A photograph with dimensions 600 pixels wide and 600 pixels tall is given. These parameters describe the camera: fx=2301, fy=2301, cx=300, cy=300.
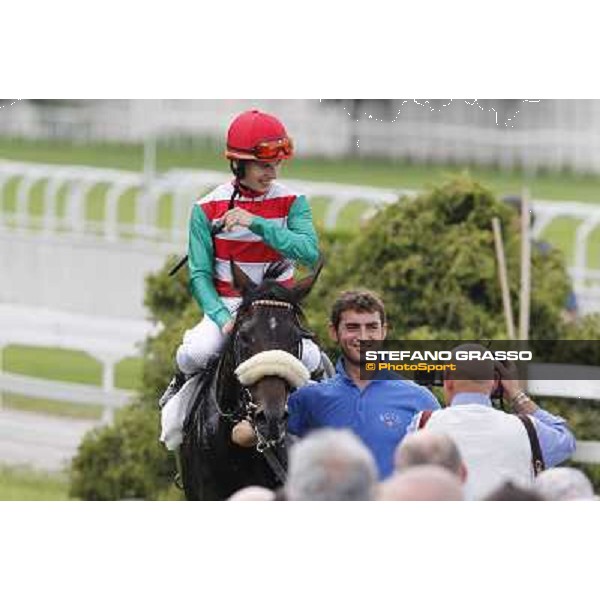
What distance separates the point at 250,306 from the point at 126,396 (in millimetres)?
4932

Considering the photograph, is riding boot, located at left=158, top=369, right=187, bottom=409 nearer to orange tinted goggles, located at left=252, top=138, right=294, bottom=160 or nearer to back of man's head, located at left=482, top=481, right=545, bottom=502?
orange tinted goggles, located at left=252, top=138, right=294, bottom=160

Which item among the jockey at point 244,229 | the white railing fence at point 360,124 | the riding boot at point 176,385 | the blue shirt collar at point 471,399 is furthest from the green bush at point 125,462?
the blue shirt collar at point 471,399

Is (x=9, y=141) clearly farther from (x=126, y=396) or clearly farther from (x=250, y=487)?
(x=250, y=487)

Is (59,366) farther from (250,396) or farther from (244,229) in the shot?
(250,396)

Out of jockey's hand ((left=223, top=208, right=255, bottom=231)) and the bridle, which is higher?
jockey's hand ((left=223, top=208, right=255, bottom=231))

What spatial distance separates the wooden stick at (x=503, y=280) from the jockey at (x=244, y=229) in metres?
2.18

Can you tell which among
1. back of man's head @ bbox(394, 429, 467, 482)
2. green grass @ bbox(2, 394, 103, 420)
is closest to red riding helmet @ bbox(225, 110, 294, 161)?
back of man's head @ bbox(394, 429, 467, 482)

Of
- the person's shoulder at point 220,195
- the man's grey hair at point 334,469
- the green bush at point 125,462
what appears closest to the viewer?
the man's grey hair at point 334,469

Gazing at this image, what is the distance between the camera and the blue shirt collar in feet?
25.8

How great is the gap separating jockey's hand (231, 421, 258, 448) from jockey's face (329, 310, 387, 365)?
1.43ft

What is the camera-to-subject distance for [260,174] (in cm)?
862

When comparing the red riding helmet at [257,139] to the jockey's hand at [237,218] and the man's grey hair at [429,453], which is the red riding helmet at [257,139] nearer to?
the jockey's hand at [237,218]

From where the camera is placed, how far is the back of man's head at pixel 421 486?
20.1 ft

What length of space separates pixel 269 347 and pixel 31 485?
14.4ft
